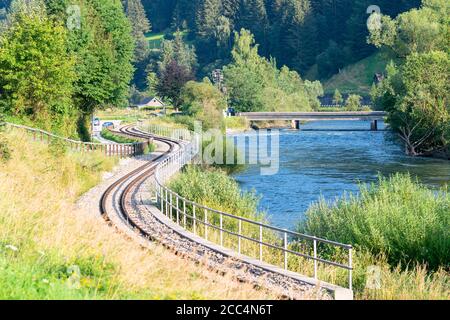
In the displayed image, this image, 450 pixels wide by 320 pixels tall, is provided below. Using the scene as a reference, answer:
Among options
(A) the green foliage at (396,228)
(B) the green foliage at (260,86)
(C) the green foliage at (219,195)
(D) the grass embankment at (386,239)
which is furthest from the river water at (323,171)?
(B) the green foliage at (260,86)

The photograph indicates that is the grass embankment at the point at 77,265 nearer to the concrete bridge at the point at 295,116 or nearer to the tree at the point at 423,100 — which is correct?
the tree at the point at 423,100

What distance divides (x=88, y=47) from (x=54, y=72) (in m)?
13.7

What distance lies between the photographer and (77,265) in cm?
1284

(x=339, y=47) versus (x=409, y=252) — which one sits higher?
(x=339, y=47)

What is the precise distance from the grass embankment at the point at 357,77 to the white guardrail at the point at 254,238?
147 metres

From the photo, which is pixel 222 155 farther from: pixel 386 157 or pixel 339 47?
pixel 339 47

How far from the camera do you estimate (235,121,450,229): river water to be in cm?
3909

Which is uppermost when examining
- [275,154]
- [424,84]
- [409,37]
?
[409,37]

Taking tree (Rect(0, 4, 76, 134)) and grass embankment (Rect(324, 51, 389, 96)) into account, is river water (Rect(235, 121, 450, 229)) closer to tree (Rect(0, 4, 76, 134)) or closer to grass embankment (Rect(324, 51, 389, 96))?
tree (Rect(0, 4, 76, 134))

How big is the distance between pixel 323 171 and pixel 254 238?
108 ft

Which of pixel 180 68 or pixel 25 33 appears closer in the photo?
pixel 25 33

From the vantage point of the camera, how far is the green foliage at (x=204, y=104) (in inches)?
3499

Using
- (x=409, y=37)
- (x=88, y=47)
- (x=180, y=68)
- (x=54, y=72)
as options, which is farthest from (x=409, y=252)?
(x=180, y=68)

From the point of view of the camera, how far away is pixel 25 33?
4734 centimetres
